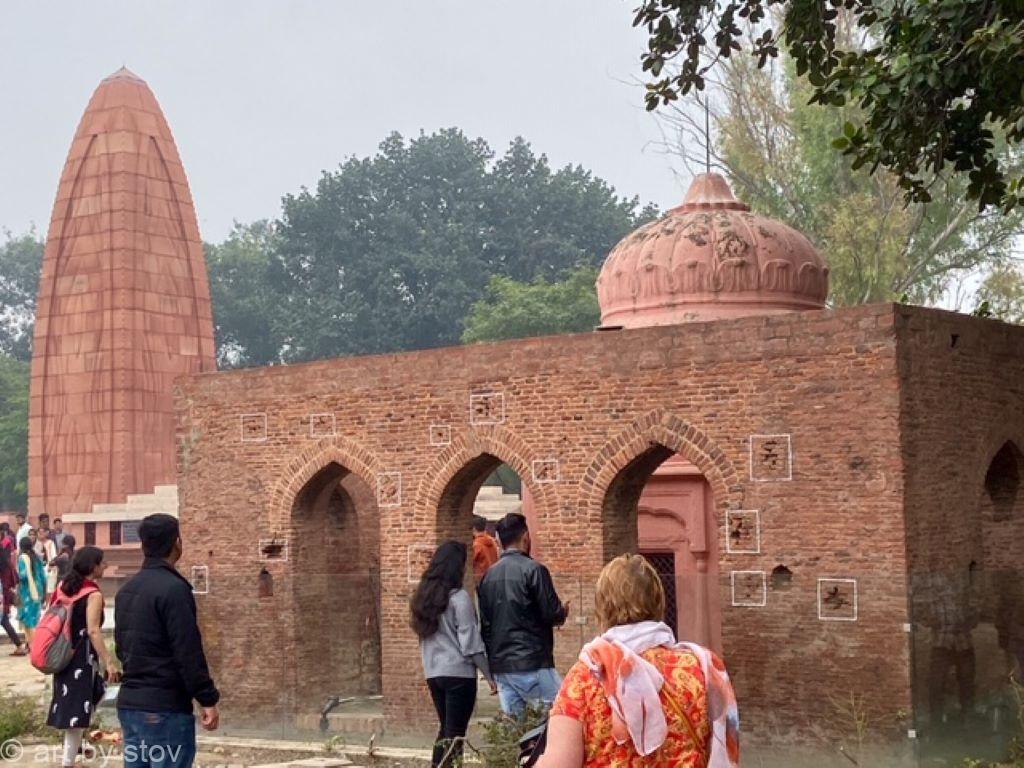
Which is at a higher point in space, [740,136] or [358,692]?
[740,136]

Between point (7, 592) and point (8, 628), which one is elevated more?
point (7, 592)

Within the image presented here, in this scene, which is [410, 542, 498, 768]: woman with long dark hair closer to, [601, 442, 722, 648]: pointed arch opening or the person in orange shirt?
A: the person in orange shirt

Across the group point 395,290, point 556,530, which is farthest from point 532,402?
point 395,290

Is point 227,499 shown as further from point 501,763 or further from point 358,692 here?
point 501,763

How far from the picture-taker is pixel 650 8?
1121cm

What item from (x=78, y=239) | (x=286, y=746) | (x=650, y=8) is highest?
(x=78, y=239)

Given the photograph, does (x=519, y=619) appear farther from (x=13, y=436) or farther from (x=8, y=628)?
(x=13, y=436)

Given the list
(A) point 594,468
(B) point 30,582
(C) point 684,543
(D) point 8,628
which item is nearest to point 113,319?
(D) point 8,628

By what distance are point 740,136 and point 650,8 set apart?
56.3 feet

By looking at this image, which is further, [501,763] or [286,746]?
[286,746]

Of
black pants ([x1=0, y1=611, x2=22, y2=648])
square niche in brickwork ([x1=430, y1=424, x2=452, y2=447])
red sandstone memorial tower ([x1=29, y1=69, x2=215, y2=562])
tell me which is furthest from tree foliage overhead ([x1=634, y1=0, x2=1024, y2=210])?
red sandstone memorial tower ([x1=29, y1=69, x2=215, y2=562])

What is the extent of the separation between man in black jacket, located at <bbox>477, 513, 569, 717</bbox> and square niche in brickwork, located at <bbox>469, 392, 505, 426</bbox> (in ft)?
12.8

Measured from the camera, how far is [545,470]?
39.3 ft

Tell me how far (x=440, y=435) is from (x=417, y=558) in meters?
1.03
